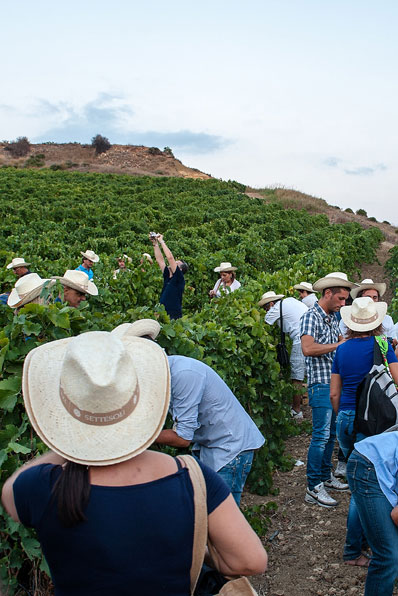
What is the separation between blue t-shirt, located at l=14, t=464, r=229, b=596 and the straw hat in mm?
106

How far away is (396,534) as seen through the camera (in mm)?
3072

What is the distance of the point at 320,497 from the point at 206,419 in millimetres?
2492

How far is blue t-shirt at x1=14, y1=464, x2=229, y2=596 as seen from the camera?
163cm

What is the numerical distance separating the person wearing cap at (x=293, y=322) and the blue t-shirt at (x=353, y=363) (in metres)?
2.67

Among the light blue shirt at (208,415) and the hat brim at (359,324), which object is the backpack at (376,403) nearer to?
the hat brim at (359,324)

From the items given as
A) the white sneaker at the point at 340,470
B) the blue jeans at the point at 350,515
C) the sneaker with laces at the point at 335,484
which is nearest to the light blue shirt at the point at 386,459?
the blue jeans at the point at 350,515

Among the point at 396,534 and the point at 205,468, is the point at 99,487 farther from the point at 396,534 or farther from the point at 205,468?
the point at 396,534

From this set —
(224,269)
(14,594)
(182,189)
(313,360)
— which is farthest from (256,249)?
(182,189)

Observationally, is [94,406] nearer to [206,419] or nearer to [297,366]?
[206,419]

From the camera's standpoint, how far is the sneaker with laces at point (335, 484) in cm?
559

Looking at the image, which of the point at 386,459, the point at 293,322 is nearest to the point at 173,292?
the point at 293,322

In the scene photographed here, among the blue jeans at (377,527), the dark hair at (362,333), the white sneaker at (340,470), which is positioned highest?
the dark hair at (362,333)

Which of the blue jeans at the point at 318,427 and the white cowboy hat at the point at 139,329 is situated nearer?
the white cowboy hat at the point at 139,329

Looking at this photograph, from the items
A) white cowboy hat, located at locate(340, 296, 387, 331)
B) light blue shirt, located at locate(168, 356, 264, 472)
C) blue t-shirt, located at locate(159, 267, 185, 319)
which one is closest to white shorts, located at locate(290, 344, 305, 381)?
blue t-shirt, located at locate(159, 267, 185, 319)
